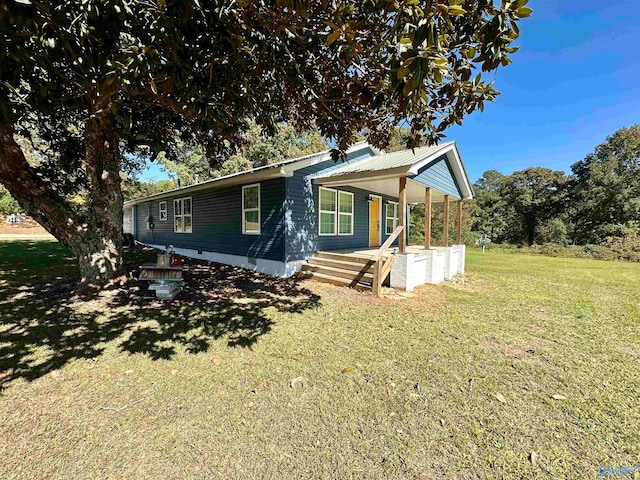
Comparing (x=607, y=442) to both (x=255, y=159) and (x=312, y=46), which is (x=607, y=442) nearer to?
(x=312, y=46)

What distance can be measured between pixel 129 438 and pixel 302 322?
9.03ft

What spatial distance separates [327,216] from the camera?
9.39 metres

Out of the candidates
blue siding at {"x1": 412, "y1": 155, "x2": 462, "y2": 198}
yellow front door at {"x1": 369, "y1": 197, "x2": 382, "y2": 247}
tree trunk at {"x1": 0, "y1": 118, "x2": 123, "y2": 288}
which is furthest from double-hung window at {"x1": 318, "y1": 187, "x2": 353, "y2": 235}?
tree trunk at {"x1": 0, "y1": 118, "x2": 123, "y2": 288}

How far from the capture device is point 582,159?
25781mm

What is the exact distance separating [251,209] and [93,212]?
13.3 ft

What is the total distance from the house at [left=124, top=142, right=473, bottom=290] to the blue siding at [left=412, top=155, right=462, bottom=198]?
32 mm

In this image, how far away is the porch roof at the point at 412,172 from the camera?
6912 mm

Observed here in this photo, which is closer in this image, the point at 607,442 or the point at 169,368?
the point at 607,442

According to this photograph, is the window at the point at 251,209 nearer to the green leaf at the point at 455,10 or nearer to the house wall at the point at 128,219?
the green leaf at the point at 455,10

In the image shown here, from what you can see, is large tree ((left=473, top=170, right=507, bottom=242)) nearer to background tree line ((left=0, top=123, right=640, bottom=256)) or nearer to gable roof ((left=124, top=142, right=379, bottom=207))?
background tree line ((left=0, top=123, right=640, bottom=256))

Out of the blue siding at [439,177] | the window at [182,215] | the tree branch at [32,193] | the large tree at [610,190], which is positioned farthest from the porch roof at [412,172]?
the large tree at [610,190]

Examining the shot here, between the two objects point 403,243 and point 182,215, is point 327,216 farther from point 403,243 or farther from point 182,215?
point 182,215

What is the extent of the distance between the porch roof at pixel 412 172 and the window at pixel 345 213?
82 centimetres

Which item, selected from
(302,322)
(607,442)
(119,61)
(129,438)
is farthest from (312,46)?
(607,442)
